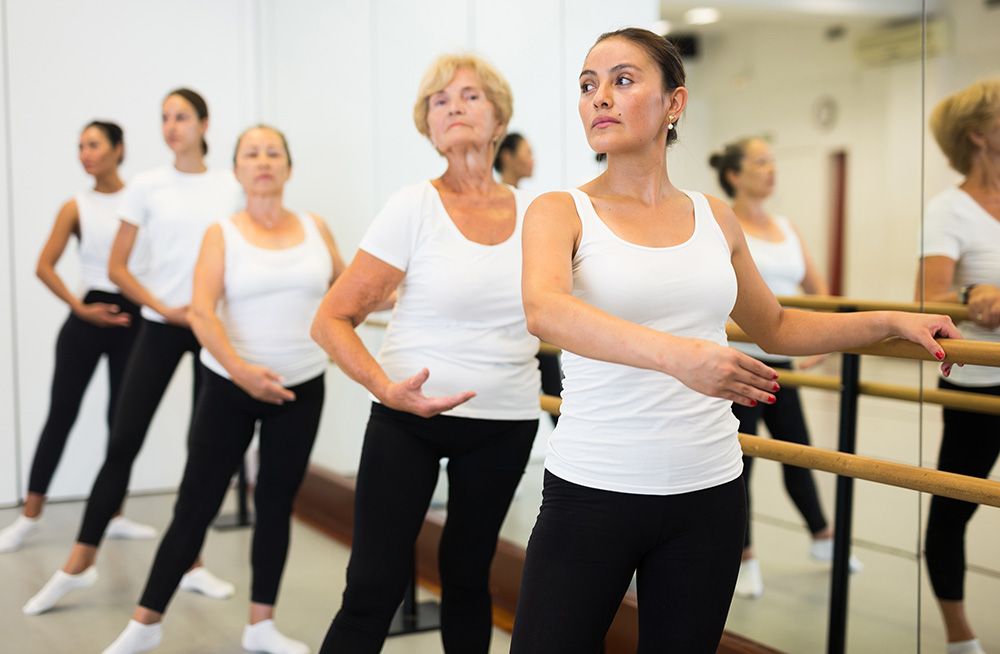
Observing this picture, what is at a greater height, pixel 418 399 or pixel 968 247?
pixel 968 247

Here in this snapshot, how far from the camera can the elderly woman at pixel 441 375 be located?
2.16 metres

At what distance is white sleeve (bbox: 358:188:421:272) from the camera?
2180mm

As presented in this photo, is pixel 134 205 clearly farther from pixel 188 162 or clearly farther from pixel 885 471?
pixel 885 471

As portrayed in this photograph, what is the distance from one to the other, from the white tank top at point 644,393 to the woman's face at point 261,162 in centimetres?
165

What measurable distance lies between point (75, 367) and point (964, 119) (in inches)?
137

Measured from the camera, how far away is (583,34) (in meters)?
3.44

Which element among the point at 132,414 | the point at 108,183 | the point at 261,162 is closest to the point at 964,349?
the point at 261,162

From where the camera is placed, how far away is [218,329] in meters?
2.91

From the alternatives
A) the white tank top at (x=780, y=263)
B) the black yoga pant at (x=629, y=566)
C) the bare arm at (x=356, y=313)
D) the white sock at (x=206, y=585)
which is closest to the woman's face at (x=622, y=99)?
the black yoga pant at (x=629, y=566)

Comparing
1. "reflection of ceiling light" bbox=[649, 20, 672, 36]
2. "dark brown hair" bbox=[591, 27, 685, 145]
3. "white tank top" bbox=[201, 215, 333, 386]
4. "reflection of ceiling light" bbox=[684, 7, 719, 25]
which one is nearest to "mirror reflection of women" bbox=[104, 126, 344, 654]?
"white tank top" bbox=[201, 215, 333, 386]

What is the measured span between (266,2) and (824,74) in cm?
458

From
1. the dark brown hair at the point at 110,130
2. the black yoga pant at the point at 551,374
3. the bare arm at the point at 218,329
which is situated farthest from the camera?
the dark brown hair at the point at 110,130

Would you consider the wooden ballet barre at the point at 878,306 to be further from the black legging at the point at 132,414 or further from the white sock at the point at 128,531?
the white sock at the point at 128,531

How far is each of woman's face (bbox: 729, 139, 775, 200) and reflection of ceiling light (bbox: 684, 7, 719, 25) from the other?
106cm
